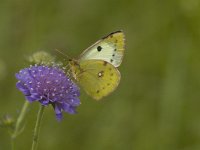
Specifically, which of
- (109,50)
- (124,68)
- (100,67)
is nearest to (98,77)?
(100,67)

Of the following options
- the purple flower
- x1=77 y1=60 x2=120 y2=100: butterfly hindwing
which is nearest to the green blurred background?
x1=77 y1=60 x2=120 y2=100: butterfly hindwing

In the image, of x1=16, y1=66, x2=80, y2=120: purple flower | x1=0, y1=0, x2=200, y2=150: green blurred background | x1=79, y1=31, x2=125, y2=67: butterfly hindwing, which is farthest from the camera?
x1=0, y1=0, x2=200, y2=150: green blurred background

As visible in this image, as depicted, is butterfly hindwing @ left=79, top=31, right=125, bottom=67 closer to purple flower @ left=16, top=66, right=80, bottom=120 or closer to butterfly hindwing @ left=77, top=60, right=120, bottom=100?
butterfly hindwing @ left=77, top=60, right=120, bottom=100

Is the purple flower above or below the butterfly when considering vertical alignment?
below

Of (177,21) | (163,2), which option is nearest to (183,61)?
(177,21)

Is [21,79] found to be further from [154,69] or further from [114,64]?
[154,69]

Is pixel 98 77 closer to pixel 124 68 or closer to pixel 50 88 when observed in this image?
pixel 50 88

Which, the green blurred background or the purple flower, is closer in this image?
the purple flower
